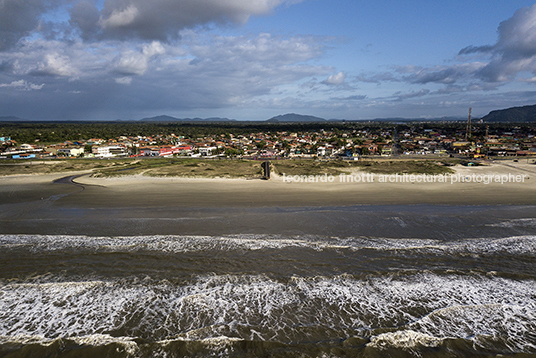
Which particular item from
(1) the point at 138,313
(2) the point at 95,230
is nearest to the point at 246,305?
(1) the point at 138,313

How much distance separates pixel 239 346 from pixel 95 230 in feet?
36.1

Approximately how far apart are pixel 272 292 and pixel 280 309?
0.79 metres

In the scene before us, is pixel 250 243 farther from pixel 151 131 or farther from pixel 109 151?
pixel 151 131

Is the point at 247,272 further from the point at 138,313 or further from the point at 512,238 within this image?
the point at 512,238

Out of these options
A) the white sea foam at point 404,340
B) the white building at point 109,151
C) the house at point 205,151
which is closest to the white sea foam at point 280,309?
the white sea foam at point 404,340

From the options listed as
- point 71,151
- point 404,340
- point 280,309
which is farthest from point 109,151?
point 404,340

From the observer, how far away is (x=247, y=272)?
32.4 ft

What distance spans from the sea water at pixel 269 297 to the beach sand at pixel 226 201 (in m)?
2.22

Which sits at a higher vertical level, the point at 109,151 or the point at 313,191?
the point at 109,151

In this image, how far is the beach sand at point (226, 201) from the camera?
14719 mm

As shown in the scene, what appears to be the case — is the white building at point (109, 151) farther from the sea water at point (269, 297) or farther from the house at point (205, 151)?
the sea water at point (269, 297)

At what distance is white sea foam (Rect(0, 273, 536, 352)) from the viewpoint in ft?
23.3

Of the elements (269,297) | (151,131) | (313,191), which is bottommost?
(269,297)

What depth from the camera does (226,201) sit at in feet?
66.0
